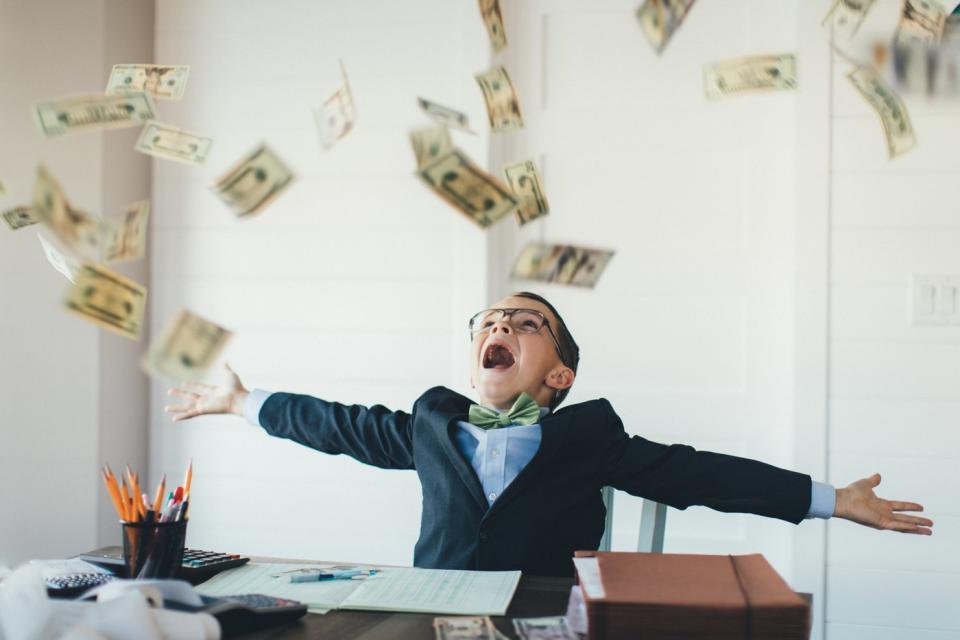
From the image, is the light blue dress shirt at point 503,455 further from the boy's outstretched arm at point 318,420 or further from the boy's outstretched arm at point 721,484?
the boy's outstretched arm at point 318,420

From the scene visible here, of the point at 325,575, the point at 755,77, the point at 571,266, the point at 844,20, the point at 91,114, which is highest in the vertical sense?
the point at 844,20

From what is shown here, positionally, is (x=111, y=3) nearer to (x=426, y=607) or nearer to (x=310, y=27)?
(x=310, y=27)

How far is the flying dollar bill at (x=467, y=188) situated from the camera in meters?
1.66

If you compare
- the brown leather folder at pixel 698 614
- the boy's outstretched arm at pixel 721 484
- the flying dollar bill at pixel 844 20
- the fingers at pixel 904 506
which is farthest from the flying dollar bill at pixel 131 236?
the flying dollar bill at pixel 844 20

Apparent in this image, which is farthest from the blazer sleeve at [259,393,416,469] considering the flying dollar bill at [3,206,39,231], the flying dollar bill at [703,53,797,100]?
the flying dollar bill at [703,53,797,100]

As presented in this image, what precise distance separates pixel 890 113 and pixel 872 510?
32.7 inches

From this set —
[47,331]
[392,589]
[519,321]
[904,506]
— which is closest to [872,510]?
[904,506]

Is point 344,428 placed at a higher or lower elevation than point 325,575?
higher

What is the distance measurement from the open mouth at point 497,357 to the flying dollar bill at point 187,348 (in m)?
0.48

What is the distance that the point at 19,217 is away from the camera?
1.87m

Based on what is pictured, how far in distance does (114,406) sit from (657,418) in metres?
1.51

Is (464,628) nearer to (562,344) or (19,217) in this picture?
(562,344)

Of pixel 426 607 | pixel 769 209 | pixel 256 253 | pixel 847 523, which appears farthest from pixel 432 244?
pixel 426 607

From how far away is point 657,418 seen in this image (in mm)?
2562
